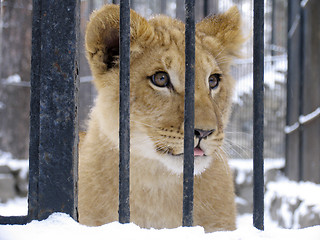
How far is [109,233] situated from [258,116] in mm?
682

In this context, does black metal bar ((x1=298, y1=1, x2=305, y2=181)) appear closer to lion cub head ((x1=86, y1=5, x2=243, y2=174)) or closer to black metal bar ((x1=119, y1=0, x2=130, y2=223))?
lion cub head ((x1=86, y1=5, x2=243, y2=174))

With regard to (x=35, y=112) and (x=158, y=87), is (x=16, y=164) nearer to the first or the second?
(x=158, y=87)

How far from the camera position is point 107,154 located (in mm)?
2773

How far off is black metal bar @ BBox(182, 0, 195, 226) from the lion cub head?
66cm

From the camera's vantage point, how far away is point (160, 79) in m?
2.64

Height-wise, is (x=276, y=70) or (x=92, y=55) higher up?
(x=276, y=70)

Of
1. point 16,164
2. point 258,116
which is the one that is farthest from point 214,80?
point 16,164

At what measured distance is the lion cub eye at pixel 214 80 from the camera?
2.89m

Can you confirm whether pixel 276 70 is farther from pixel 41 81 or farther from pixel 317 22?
pixel 41 81

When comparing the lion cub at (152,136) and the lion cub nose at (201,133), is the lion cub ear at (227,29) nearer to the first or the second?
the lion cub at (152,136)

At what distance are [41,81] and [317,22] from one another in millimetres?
3648

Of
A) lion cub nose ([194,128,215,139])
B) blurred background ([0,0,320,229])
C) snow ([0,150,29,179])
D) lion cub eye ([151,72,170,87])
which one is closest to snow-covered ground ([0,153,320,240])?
lion cub nose ([194,128,215,139])

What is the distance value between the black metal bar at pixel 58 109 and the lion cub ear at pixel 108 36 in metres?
0.82

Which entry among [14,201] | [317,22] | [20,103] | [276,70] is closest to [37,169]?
[317,22]
